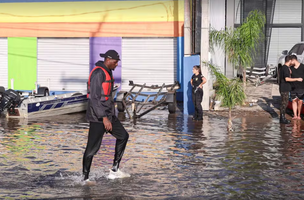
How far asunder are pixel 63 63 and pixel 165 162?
1555 centimetres

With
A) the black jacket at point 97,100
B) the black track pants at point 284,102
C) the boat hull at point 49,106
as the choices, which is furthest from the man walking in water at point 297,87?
the black jacket at point 97,100

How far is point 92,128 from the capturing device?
8070mm

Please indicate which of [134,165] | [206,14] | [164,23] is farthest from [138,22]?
[134,165]

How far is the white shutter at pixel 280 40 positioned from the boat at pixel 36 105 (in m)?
11.0

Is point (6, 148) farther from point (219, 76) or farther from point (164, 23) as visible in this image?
point (164, 23)

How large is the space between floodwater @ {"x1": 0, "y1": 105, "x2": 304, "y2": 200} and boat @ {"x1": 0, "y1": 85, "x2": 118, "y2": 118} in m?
1.72

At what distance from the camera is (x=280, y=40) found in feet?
86.0

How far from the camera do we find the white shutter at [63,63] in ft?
79.9

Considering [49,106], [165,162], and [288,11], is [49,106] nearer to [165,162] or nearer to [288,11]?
[165,162]

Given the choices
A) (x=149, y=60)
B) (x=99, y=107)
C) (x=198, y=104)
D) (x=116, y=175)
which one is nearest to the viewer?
(x=99, y=107)

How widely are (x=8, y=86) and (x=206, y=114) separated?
34.3ft

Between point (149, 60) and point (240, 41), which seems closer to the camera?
point (240, 41)

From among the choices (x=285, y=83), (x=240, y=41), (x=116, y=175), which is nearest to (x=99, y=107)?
(x=116, y=175)

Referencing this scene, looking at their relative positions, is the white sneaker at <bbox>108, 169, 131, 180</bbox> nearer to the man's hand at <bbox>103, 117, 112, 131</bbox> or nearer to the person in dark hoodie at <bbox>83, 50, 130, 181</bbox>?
the person in dark hoodie at <bbox>83, 50, 130, 181</bbox>
